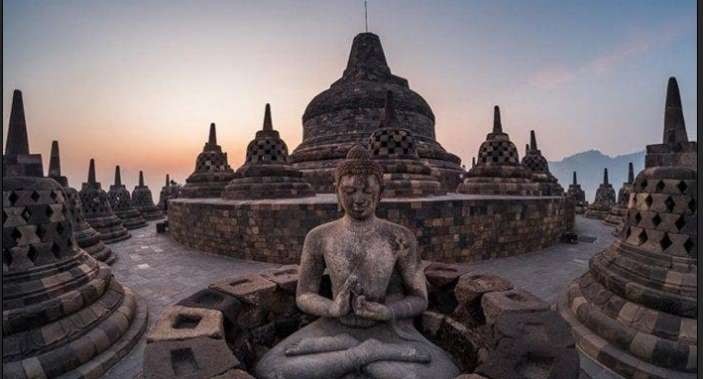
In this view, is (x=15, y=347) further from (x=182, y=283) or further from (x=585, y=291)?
(x=585, y=291)

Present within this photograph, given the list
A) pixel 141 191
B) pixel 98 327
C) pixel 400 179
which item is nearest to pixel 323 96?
pixel 400 179

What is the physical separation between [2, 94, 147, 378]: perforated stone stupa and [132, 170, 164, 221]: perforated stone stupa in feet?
65.6

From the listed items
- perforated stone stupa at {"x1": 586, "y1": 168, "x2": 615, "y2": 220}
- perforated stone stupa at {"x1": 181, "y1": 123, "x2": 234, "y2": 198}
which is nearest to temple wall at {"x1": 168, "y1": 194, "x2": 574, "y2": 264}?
perforated stone stupa at {"x1": 181, "y1": 123, "x2": 234, "y2": 198}

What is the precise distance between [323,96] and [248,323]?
2079 cm

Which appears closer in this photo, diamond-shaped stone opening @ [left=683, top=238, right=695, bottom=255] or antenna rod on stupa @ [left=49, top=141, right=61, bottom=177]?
diamond-shaped stone opening @ [left=683, top=238, right=695, bottom=255]

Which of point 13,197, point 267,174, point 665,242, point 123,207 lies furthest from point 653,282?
point 123,207

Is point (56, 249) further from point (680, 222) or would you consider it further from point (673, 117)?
point (673, 117)

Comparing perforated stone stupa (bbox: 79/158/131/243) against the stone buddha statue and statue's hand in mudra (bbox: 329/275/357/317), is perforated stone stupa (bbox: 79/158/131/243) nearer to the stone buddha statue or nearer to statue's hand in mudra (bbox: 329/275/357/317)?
the stone buddha statue

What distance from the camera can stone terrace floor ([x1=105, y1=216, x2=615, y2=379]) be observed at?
673 centimetres

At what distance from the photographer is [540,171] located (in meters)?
17.1

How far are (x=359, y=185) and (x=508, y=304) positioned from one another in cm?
171

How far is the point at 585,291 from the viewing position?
5137mm

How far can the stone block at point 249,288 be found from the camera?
3.03 metres

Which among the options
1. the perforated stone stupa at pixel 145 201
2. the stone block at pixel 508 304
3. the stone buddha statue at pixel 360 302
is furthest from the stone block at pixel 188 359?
the perforated stone stupa at pixel 145 201
